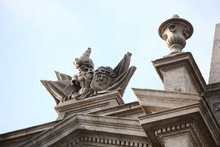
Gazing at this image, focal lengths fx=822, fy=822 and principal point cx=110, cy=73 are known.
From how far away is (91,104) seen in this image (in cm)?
2291

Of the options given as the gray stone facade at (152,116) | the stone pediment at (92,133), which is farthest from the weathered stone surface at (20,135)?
the stone pediment at (92,133)

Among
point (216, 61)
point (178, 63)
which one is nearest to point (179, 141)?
point (178, 63)

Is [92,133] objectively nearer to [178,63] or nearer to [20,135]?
[20,135]

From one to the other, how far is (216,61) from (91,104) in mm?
4461

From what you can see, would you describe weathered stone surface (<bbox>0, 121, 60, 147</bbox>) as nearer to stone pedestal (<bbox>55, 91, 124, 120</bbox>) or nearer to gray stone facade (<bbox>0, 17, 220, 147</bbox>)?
gray stone facade (<bbox>0, 17, 220, 147</bbox>)

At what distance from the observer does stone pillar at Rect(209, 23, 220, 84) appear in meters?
24.0

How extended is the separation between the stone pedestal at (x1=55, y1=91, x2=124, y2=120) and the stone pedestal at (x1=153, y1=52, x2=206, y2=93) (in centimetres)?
177

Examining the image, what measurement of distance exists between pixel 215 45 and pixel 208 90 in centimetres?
432

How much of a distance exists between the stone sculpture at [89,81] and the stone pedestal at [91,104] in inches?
7.8

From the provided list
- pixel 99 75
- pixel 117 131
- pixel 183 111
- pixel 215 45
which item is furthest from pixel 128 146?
pixel 215 45

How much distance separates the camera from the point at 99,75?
76.1 ft

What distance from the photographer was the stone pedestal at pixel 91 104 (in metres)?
22.8

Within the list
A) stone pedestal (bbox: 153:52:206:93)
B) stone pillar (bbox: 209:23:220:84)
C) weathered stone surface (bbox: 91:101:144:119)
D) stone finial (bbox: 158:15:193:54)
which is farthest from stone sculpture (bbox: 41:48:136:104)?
stone pillar (bbox: 209:23:220:84)

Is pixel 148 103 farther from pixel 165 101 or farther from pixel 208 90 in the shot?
pixel 208 90
